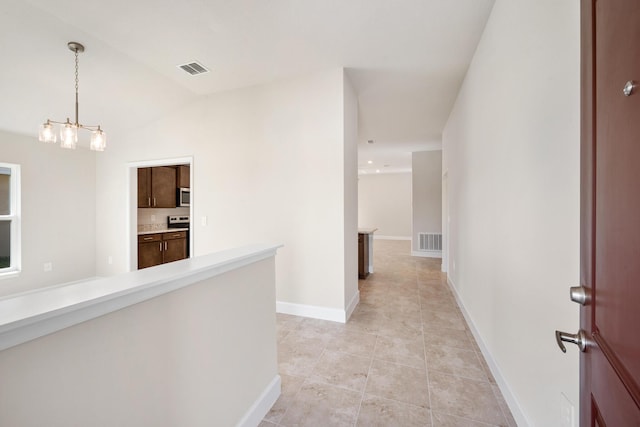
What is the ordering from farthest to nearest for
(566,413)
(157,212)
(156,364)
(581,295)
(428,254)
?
(428,254)
(157,212)
(566,413)
(156,364)
(581,295)

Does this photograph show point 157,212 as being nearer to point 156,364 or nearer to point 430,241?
point 156,364

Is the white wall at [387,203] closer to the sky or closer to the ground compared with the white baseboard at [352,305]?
closer to the sky

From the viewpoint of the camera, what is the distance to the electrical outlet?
3.27ft

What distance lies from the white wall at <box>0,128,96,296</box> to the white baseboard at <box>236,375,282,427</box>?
439 centimetres

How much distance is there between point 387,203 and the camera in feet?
34.2

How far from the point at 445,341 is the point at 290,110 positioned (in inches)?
115

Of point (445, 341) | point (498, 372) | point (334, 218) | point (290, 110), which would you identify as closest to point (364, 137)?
point (290, 110)

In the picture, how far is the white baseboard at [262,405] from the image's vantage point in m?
1.40

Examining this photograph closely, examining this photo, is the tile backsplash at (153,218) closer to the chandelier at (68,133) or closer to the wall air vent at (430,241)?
the chandelier at (68,133)

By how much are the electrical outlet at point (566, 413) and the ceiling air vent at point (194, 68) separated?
145 inches

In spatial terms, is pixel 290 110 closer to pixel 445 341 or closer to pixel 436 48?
pixel 436 48

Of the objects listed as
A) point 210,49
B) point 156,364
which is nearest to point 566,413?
point 156,364

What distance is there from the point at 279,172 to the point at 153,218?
3614mm

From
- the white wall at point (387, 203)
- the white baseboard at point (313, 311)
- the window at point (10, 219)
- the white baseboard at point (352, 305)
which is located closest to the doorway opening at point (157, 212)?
the window at point (10, 219)
